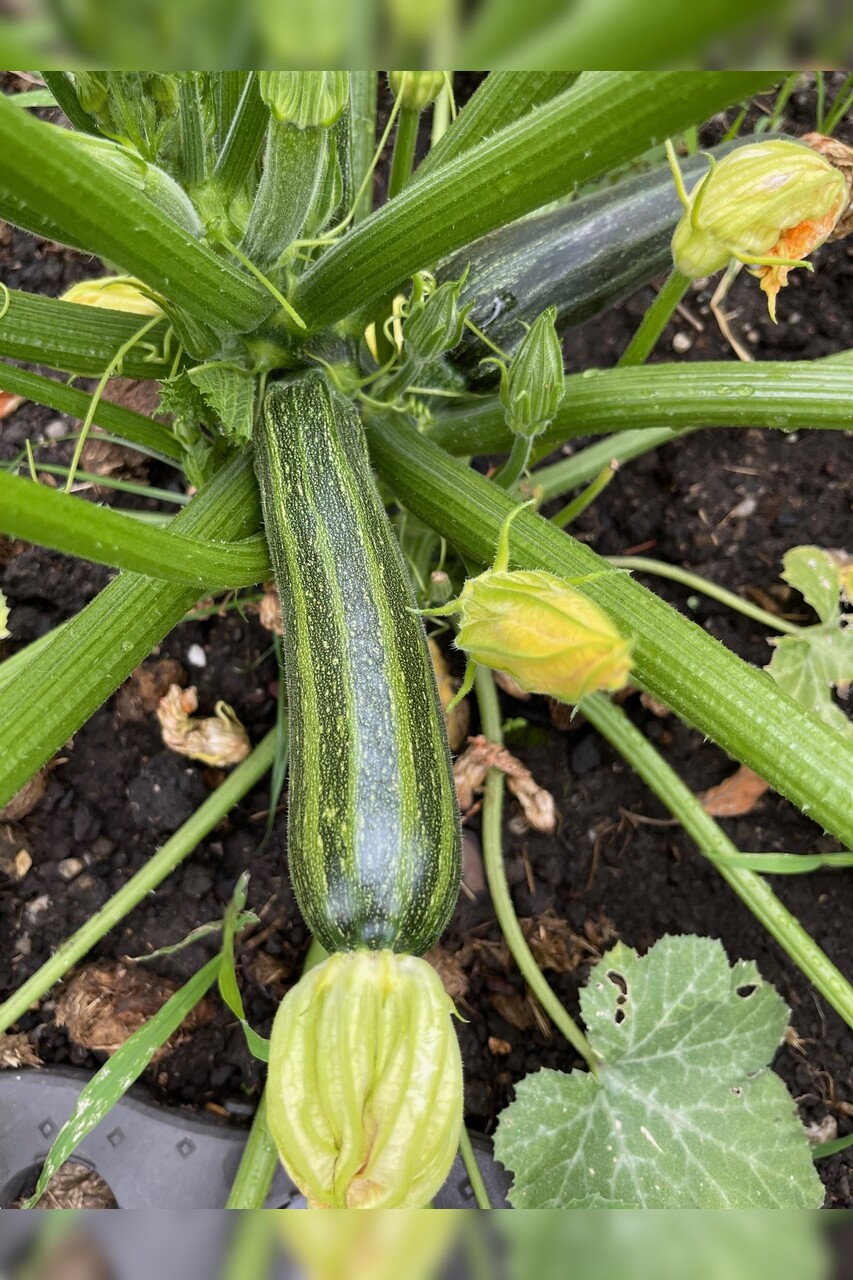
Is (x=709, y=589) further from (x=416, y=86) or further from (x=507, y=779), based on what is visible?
(x=416, y=86)

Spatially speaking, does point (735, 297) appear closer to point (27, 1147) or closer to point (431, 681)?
Result: point (431, 681)

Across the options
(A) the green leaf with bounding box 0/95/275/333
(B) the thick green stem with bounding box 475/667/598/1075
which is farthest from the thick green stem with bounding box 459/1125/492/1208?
(A) the green leaf with bounding box 0/95/275/333

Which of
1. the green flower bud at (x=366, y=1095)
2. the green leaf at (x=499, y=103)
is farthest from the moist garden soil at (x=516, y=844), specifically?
the green leaf at (x=499, y=103)

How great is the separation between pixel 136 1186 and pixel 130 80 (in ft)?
5.52

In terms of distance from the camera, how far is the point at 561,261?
5.24 ft

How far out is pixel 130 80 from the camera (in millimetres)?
1193

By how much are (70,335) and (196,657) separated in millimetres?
734

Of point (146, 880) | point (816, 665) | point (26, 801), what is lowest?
point (146, 880)

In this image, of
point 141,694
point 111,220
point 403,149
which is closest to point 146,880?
point 141,694

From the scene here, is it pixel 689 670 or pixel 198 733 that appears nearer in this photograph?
pixel 689 670

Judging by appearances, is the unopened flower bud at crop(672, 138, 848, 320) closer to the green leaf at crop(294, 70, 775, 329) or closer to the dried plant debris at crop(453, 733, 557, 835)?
the green leaf at crop(294, 70, 775, 329)

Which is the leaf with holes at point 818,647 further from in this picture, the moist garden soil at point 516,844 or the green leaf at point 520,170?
the green leaf at point 520,170

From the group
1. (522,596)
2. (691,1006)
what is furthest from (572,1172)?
(522,596)

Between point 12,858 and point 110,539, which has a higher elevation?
point 110,539
